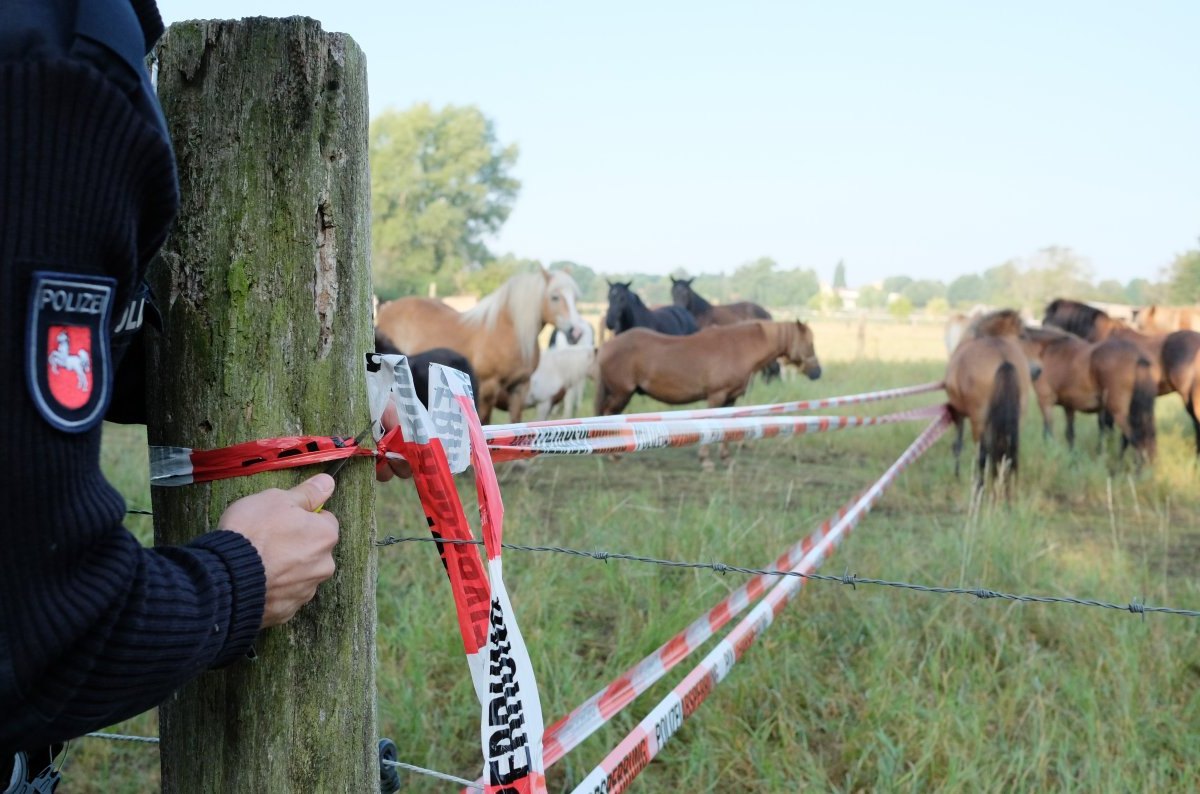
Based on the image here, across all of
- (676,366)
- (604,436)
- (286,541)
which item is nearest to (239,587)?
(286,541)

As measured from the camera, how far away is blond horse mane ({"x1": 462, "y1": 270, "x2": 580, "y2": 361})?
960cm

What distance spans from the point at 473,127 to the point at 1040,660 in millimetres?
53320

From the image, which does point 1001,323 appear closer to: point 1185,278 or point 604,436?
point 604,436

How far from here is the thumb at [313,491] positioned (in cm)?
122

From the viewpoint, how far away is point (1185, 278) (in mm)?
30078

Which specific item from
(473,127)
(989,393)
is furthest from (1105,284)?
(989,393)

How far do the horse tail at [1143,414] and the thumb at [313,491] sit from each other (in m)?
9.15

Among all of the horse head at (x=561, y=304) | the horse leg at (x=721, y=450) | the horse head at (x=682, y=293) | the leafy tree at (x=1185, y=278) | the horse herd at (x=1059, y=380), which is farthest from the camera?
the leafy tree at (x=1185, y=278)

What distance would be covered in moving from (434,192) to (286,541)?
174 feet

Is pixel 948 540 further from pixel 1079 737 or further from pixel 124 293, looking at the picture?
pixel 124 293

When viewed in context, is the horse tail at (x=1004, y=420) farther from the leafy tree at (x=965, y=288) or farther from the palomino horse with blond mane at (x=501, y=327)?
the leafy tree at (x=965, y=288)

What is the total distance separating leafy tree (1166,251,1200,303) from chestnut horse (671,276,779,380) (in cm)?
1777

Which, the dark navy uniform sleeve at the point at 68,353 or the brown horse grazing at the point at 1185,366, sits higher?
the dark navy uniform sleeve at the point at 68,353

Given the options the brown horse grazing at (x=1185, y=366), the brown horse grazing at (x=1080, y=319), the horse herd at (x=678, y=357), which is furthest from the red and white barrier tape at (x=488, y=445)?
the brown horse grazing at (x=1080, y=319)
